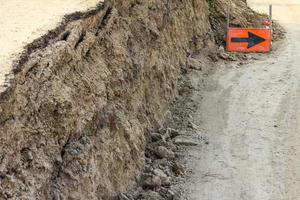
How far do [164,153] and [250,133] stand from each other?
262 centimetres

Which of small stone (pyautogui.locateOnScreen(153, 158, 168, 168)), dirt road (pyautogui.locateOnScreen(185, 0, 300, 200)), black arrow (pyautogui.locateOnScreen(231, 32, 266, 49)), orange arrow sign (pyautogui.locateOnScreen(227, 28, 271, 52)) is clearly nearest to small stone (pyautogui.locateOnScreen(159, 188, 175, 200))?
dirt road (pyautogui.locateOnScreen(185, 0, 300, 200))

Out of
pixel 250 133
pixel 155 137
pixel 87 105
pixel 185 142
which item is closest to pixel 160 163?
pixel 155 137

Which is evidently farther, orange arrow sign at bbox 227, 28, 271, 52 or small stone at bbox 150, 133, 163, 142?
orange arrow sign at bbox 227, 28, 271, 52

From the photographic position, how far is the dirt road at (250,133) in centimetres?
1089

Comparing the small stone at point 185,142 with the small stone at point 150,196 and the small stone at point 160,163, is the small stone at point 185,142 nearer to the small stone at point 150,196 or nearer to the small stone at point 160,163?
the small stone at point 160,163

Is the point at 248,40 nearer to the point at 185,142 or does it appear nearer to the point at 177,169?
the point at 185,142

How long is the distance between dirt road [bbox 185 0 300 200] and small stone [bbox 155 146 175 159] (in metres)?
0.48

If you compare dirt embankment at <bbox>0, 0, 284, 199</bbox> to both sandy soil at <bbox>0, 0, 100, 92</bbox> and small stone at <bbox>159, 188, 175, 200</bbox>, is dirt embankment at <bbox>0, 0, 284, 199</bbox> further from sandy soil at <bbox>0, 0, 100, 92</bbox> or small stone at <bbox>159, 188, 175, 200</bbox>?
small stone at <bbox>159, 188, 175, 200</bbox>

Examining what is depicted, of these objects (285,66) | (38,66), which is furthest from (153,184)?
(285,66)

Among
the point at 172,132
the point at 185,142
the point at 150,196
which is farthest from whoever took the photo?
the point at 172,132

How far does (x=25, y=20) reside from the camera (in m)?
8.87

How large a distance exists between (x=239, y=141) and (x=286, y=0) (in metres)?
16.6

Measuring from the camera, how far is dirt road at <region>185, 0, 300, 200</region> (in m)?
10.9

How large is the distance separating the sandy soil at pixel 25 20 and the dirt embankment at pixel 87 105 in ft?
0.60
